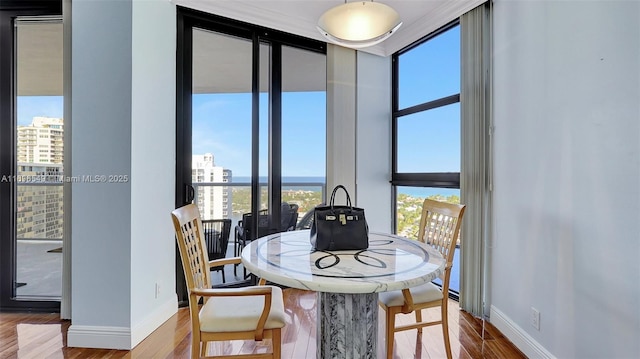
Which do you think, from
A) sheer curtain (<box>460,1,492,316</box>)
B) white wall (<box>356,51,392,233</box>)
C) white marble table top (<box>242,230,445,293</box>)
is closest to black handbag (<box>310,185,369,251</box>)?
white marble table top (<box>242,230,445,293</box>)

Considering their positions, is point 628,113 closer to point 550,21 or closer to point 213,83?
point 550,21

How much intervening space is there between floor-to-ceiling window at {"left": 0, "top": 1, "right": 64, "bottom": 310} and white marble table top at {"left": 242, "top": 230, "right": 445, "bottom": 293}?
2143 millimetres

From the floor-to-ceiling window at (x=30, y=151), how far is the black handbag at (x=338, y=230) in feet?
7.74

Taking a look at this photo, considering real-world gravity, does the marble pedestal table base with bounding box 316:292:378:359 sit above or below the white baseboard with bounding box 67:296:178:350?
above

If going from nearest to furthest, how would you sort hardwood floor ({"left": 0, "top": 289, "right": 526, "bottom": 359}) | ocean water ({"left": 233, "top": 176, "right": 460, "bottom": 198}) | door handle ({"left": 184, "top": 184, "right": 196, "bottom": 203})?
1. hardwood floor ({"left": 0, "top": 289, "right": 526, "bottom": 359})
2. door handle ({"left": 184, "top": 184, "right": 196, "bottom": 203})
3. ocean water ({"left": 233, "top": 176, "right": 460, "bottom": 198})

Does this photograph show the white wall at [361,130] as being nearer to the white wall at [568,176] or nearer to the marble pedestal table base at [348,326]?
the white wall at [568,176]

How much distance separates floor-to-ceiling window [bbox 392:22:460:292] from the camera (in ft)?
9.56

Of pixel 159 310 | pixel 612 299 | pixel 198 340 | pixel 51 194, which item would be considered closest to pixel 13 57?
pixel 51 194

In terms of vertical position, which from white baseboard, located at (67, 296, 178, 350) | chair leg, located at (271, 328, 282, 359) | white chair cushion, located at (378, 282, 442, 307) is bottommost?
white baseboard, located at (67, 296, 178, 350)

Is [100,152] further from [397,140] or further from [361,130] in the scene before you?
[397,140]

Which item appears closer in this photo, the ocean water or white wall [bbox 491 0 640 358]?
white wall [bbox 491 0 640 358]

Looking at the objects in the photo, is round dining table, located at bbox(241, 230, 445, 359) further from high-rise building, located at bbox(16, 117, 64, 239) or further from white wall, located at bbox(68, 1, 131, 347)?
high-rise building, located at bbox(16, 117, 64, 239)

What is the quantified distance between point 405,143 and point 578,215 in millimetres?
1942

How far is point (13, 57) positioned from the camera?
2627 mm
